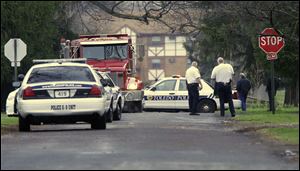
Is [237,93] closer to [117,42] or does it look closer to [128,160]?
[117,42]

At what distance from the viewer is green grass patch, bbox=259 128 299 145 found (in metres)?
15.9

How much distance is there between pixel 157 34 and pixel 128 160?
12369cm

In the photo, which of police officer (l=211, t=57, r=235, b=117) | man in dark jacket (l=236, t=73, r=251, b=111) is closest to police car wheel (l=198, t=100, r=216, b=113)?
Answer: man in dark jacket (l=236, t=73, r=251, b=111)

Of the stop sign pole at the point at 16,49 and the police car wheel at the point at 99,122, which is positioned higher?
the stop sign pole at the point at 16,49

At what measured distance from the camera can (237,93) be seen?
35.8 metres

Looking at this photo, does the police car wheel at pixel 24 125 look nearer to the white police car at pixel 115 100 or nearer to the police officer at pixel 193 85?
the white police car at pixel 115 100

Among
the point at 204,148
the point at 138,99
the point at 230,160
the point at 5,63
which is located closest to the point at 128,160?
the point at 230,160

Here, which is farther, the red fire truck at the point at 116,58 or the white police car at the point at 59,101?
the red fire truck at the point at 116,58

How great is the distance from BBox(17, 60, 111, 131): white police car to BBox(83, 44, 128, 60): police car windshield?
14173 mm

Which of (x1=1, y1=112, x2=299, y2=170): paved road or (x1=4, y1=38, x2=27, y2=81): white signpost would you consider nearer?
(x1=1, y1=112, x2=299, y2=170): paved road

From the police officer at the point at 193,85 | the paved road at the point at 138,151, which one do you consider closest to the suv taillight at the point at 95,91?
the paved road at the point at 138,151

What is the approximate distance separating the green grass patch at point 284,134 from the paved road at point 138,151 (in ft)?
1.79

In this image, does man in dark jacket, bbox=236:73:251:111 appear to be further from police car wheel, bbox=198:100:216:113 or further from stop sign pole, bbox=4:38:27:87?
stop sign pole, bbox=4:38:27:87

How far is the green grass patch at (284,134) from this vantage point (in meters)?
15.9
